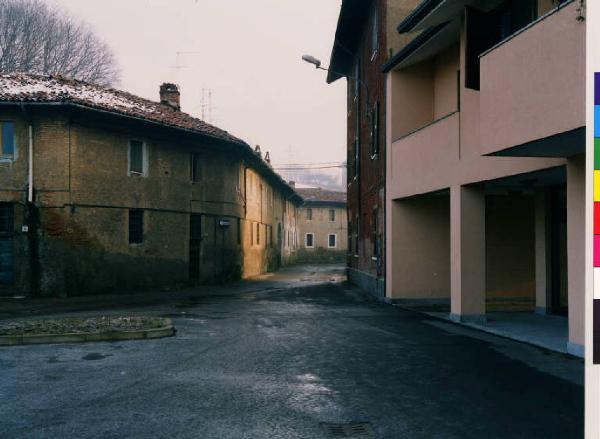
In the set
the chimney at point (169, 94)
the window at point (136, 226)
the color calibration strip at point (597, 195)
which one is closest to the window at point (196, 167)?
the window at point (136, 226)

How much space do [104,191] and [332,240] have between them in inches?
1670

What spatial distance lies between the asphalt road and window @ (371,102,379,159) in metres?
8.74

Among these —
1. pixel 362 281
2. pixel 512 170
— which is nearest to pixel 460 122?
pixel 512 170

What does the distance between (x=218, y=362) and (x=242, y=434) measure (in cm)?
337

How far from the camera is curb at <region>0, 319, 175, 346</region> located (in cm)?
1006

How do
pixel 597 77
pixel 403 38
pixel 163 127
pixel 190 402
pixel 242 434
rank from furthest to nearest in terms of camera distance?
pixel 163 127 → pixel 403 38 → pixel 190 402 → pixel 242 434 → pixel 597 77

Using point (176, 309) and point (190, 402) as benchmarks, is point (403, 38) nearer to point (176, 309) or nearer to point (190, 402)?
point (176, 309)

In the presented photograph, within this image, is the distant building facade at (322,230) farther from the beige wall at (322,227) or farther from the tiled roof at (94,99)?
the tiled roof at (94,99)

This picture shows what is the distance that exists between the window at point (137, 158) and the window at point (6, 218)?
437cm

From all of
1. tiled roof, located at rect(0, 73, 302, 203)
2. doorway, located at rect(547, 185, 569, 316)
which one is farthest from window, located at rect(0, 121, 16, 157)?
doorway, located at rect(547, 185, 569, 316)

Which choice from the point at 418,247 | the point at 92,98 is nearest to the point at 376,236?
the point at 418,247

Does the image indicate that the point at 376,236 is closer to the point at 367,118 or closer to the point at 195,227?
the point at 367,118

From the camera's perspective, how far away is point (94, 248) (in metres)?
21.5

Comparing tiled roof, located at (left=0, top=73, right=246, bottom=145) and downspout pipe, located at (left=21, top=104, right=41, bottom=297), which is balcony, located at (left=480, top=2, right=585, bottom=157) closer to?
tiled roof, located at (left=0, top=73, right=246, bottom=145)
